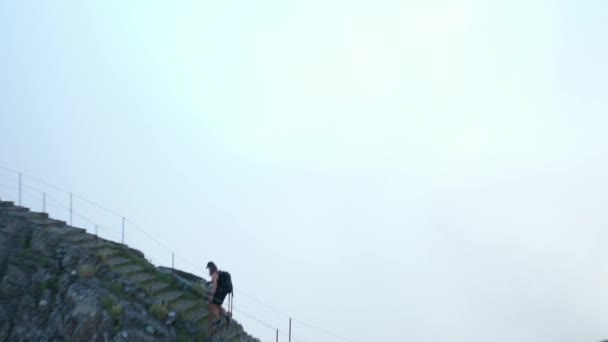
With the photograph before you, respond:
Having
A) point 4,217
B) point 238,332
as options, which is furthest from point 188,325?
point 4,217

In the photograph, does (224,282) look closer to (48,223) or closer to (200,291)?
(200,291)

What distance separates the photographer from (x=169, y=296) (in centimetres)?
1318

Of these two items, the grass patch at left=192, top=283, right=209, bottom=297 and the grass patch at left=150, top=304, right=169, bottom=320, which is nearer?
the grass patch at left=150, top=304, right=169, bottom=320

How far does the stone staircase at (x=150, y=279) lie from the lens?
12.4 metres

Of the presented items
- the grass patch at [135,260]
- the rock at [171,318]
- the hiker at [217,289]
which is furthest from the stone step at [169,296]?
the hiker at [217,289]

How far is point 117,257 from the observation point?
13883 millimetres

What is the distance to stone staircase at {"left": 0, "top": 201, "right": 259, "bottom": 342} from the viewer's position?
12.4 m

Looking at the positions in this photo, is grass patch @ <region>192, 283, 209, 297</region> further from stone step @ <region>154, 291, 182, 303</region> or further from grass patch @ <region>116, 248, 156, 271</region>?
grass patch @ <region>116, 248, 156, 271</region>

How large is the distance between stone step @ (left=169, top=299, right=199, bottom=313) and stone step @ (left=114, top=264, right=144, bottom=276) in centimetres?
137

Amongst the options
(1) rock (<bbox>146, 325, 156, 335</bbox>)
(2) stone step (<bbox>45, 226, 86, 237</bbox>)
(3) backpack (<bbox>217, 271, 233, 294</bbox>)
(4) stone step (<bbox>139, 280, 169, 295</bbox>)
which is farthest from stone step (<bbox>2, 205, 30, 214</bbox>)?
(3) backpack (<bbox>217, 271, 233, 294</bbox>)

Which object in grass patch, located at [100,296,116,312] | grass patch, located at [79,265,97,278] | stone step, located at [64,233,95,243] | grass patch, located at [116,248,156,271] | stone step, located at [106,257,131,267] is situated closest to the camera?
grass patch, located at [100,296,116,312]

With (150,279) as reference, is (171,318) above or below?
below

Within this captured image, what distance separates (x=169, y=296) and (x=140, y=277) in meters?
0.88

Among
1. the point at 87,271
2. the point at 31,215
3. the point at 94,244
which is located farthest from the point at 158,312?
the point at 31,215
